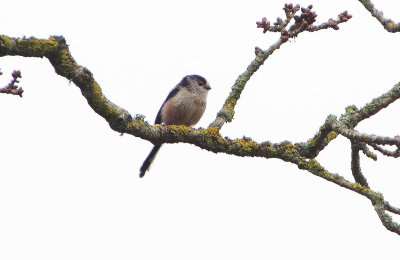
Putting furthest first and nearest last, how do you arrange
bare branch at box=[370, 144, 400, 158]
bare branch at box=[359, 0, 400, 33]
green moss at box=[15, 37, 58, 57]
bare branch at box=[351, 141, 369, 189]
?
bare branch at box=[351, 141, 369, 189] < bare branch at box=[359, 0, 400, 33] < bare branch at box=[370, 144, 400, 158] < green moss at box=[15, 37, 58, 57]

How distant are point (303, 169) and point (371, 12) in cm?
182

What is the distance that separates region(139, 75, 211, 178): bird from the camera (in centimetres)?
909

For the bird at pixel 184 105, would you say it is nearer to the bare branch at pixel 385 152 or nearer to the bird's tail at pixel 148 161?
the bird's tail at pixel 148 161

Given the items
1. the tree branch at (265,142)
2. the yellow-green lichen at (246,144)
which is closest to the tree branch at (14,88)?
the tree branch at (265,142)

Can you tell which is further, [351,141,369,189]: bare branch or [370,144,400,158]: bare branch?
[351,141,369,189]: bare branch

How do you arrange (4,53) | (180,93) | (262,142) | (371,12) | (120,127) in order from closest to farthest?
(4,53)
(120,127)
(262,142)
(371,12)
(180,93)

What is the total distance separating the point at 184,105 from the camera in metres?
9.09

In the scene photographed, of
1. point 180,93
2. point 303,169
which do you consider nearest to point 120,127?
point 303,169

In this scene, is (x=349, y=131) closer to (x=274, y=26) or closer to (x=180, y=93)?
(x=274, y=26)

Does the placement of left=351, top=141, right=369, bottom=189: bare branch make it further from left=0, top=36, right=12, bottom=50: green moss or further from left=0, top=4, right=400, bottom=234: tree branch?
left=0, top=36, right=12, bottom=50: green moss

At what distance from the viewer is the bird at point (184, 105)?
29.8 feet

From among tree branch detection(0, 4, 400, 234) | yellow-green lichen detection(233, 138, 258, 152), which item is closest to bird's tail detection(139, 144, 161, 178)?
tree branch detection(0, 4, 400, 234)

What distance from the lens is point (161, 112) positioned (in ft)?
31.9

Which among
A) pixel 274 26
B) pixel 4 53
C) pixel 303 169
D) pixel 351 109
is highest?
pixel 274 26
